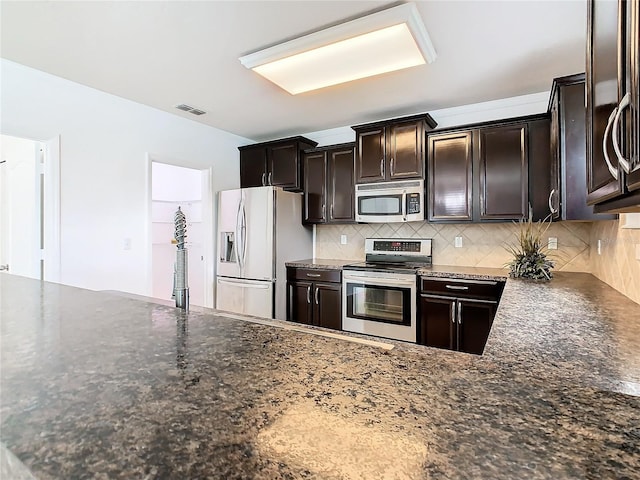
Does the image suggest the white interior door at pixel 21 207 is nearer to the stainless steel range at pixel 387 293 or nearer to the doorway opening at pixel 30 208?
the doorway opening at pixel 30 208

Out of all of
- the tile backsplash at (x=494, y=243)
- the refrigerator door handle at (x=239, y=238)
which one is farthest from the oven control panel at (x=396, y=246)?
the refrigerator door handle at (x=239, y=238)

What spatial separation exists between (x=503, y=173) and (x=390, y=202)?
3.32 ft

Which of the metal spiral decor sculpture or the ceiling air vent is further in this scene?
the ceiling air vent

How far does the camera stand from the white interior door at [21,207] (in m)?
2.86

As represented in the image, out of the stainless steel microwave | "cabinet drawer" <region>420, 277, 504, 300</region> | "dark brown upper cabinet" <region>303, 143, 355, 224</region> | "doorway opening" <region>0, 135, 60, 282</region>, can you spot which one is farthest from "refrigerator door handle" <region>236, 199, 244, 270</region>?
"cabinet drawer" <region>420, 277, 504, 300</region>

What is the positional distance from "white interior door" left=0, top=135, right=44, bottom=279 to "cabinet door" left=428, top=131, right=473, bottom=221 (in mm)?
3382

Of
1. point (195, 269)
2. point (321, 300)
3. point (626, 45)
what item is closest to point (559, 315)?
point (626, 45)

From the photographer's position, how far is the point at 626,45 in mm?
773

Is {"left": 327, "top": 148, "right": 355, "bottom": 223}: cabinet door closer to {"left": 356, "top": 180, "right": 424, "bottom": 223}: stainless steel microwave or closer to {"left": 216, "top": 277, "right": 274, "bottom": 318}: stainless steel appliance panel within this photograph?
{"left": 356, "top": 180, "right": 424, "bottom": 223}: stainless steel microwave

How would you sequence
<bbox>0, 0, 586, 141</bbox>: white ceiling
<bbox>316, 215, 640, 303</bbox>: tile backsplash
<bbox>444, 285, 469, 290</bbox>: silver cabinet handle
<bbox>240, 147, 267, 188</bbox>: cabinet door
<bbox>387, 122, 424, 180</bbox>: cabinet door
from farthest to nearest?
<bbox>240, 147, 267, 188</bbox>: cabinet door → <bbox>387, 122, 424, 180</bbox>: cabinet door → <bbox>444, 285, 469, 290</bbox>: silver cabinet handle → <bbox>316, 215, 640, 303</bbox>: tile backsplash → <bbox>0, 0, 586, 141</bbox>: white ceiling

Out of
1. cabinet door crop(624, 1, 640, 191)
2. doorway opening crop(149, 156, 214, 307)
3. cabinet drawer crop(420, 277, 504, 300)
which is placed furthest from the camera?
doorway opening crop(149, 156, 214, 307)

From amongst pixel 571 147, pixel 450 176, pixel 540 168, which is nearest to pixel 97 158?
pixel 450 176

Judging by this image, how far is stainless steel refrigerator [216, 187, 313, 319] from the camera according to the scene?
366 centimetres

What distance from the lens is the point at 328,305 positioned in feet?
11.7
